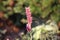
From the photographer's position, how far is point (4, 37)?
415 cm

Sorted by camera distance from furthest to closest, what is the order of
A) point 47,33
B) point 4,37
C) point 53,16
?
point 4,37 → point 53,16 → point 47,33

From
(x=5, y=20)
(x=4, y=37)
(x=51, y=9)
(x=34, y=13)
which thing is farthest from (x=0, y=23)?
(x=51, y=9)

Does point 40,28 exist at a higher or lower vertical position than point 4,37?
higher

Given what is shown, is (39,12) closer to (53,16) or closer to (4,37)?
(53,16)

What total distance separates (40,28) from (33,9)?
1.82ft

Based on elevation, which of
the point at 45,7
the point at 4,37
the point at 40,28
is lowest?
the point at 4,37

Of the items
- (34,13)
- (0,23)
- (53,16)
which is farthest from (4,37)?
(53,16)

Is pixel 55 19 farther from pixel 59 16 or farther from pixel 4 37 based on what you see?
pixel 4 37

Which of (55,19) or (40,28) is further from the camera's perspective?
(55,19)

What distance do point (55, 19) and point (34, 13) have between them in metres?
0.37

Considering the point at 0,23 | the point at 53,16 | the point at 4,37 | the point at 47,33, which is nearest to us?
the point at 47,33

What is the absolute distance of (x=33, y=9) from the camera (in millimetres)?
3846

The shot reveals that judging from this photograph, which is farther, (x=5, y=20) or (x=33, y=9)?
(x=5, y=20)

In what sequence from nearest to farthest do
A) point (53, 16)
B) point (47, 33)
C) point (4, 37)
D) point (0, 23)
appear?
point (47, 33) → point (53, 16) → point (4, 37) → point (0, 23)
